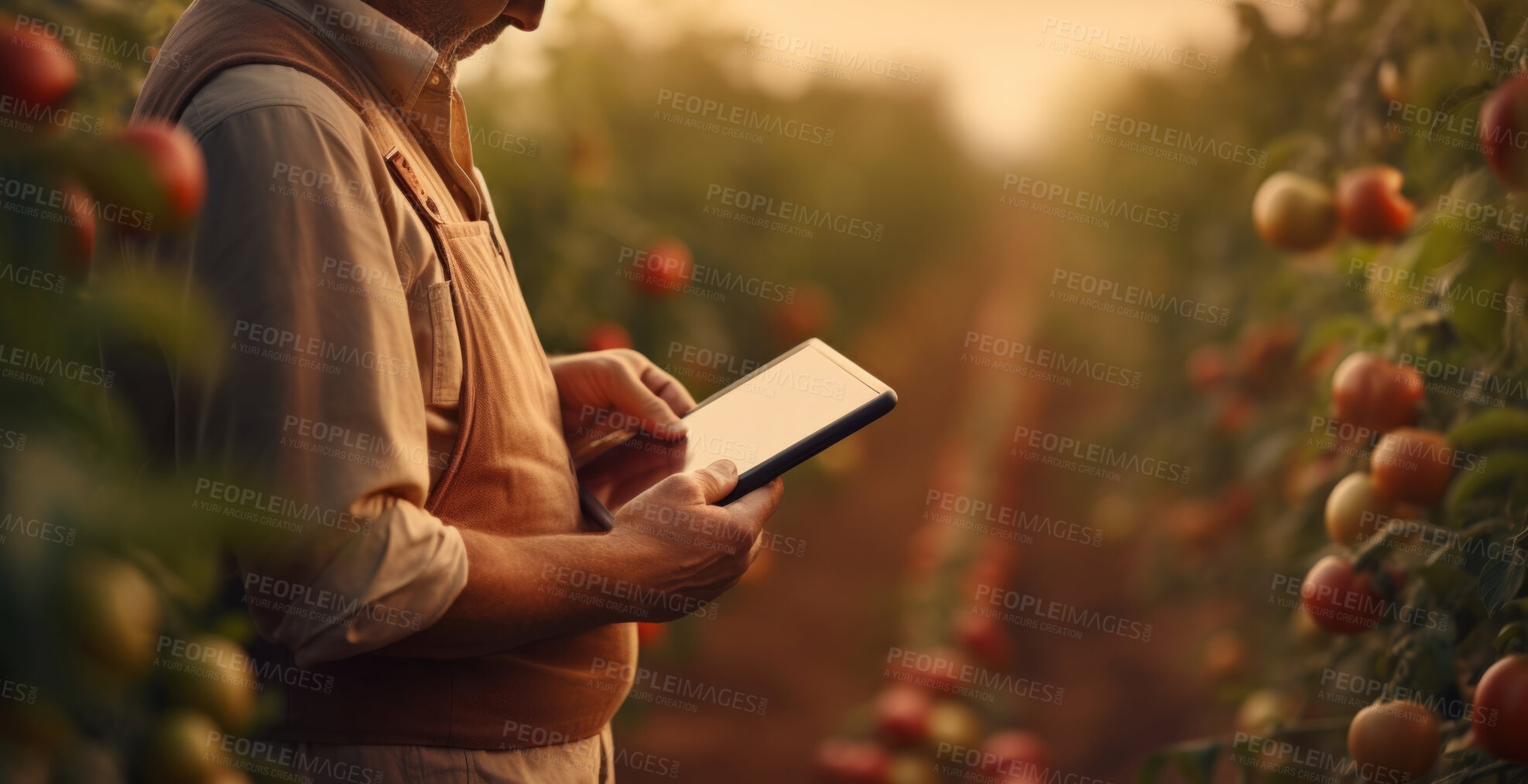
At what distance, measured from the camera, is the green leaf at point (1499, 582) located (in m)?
1.47

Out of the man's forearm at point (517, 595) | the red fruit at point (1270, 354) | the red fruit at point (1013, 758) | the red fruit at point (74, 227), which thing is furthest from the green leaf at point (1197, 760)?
the red fruit at point (74, 227)

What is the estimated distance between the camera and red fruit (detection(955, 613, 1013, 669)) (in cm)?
404

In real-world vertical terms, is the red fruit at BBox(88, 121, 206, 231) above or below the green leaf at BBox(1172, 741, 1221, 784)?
above

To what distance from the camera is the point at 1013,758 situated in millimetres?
3359

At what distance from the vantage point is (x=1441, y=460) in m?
1.76

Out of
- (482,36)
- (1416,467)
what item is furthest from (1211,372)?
(482,36)

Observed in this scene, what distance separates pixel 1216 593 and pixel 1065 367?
5.03 m

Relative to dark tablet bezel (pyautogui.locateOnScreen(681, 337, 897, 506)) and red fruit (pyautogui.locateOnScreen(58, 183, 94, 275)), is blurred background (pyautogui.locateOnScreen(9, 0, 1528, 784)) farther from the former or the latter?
dark tablet bezel (pyautogui.locateOnScreen(681, 337, 897, 506))

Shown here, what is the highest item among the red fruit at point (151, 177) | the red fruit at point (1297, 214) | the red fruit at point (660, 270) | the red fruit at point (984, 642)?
the red fruit at point (1297, 214)

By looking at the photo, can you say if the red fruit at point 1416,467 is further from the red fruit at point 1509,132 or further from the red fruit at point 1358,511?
the red fruit at point 1509,132

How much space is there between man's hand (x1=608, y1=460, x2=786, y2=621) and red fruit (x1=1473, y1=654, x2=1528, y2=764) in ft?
3.40

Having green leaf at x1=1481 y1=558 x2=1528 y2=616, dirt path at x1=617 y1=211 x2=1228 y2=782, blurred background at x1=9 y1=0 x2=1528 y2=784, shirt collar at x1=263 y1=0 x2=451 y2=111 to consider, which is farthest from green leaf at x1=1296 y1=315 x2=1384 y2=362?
dirt path at x1=617 y1=211 x2=1228 y2=782

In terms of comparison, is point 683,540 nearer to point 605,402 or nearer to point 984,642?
point 605,402

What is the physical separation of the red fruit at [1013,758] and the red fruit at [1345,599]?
1664 millimetres
